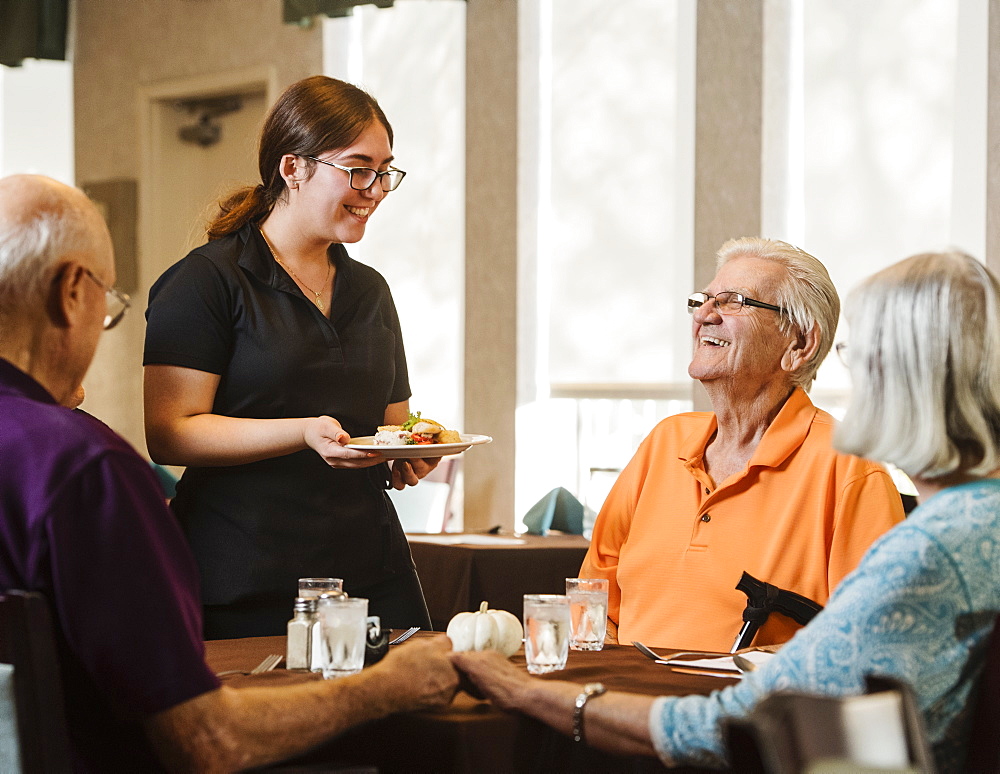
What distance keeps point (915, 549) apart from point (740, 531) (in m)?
0.96

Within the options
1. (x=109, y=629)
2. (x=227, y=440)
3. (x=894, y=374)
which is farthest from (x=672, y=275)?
(x=109, y=629)

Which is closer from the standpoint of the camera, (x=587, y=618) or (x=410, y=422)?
(x=587, y=618)

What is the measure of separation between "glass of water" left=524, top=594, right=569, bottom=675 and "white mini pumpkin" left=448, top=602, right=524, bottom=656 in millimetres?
35

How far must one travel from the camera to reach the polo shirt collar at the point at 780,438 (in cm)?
220

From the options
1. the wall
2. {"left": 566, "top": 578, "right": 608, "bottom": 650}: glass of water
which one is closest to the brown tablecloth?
{"left": 566, "top": 578, "right": 608, "bottom": 650}: glass of water

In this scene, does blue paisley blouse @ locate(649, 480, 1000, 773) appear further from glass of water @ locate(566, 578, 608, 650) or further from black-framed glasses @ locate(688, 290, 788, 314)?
black-framed glasses @ locate(688, 290, 788, 314)

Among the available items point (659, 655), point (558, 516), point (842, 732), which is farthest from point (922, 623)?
point (558, 516)

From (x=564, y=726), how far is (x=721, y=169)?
163 inches

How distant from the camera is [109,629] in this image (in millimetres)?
1198

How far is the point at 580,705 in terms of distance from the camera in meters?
1.44

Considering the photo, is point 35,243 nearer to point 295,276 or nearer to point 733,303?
point 295,276

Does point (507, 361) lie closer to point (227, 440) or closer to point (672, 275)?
point (672, 275)

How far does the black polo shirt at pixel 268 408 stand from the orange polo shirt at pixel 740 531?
0.49 meters

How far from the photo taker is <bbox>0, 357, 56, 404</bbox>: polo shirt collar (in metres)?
1.27
